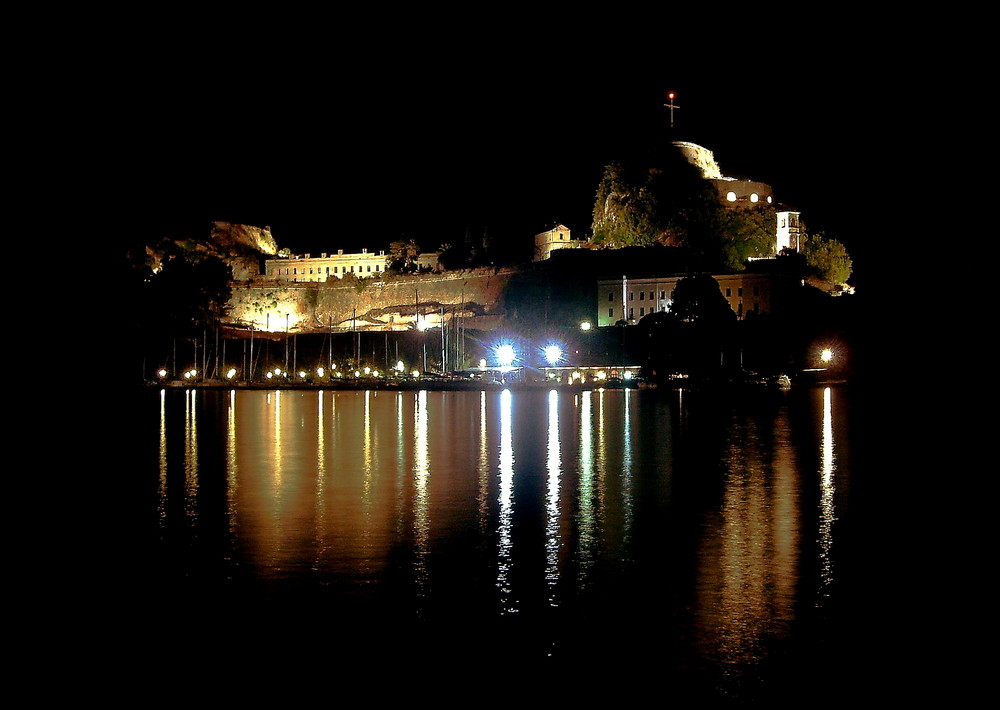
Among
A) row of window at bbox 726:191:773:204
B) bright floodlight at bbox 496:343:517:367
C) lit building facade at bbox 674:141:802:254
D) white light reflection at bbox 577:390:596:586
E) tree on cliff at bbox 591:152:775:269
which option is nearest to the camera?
white light reflection at bbox 577:390:596:586

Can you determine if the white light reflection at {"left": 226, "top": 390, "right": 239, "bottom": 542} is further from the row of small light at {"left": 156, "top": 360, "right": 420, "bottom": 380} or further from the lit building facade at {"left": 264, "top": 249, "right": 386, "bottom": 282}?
the lit building facade at {"left": 264, "top": 249, "right": 386, "bottom": 282}

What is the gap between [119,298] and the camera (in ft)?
159

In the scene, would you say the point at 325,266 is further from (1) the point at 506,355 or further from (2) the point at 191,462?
(2) the point at 191,462

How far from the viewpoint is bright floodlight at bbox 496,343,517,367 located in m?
52.8

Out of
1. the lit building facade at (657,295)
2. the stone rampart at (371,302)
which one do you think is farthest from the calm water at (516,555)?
the stone rampart at (371,302)

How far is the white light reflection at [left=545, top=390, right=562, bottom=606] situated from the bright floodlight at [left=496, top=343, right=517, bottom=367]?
1079 inches

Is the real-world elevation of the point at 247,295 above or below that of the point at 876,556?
above

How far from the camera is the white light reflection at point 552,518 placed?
10.5 metres

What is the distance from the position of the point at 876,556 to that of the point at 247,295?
2539 inches

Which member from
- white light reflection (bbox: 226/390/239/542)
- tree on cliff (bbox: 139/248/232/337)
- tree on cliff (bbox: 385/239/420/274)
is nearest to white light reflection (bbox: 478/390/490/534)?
white light reflection (bbox: 226/390/239/542)

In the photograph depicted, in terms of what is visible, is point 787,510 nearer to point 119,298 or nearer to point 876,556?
point 876,556

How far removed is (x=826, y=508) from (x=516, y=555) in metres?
4.89

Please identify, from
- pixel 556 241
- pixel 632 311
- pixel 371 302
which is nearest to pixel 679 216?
pixel 632 311

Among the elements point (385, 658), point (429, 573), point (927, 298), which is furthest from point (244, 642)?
point (927, 298)
